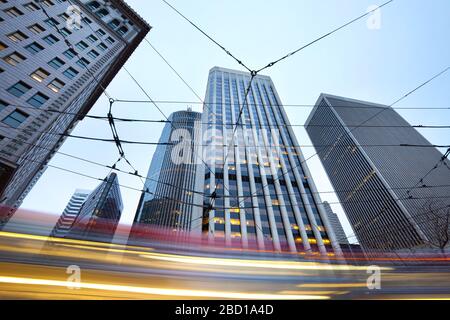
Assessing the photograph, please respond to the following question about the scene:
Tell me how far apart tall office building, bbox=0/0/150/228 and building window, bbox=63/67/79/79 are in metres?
0.05

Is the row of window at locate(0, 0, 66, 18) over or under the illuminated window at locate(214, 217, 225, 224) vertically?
over

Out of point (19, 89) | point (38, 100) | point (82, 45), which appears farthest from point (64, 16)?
point (38, 100)

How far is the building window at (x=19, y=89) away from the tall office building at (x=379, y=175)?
7185 cm

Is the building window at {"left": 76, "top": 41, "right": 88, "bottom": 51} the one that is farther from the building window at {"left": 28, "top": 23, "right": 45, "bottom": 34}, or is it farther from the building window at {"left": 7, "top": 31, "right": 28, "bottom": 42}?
the building window at {"left": 7, "top": 31, "right": 28, "bottom": 42}

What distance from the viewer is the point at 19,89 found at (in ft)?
59.5

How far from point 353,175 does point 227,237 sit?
82721mm

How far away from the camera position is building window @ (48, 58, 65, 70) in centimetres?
2183

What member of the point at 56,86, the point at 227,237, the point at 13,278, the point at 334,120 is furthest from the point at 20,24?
the point at 334,120

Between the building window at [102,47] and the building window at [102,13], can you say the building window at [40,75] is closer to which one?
the building window at [102,47]

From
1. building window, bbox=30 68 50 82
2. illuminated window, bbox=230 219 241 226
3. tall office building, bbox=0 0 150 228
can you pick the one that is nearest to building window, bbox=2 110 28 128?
tall office building, bbox=0 0 150 228

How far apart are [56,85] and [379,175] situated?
336 feet

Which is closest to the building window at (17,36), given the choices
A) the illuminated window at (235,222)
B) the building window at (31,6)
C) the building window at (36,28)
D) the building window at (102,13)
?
the building window at (36,28)

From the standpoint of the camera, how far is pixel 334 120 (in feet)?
340
